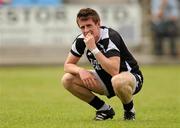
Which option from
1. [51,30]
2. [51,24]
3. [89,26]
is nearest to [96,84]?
[89,26]

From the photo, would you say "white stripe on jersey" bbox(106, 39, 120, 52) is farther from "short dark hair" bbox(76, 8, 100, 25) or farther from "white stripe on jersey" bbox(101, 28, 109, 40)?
"short dark hair" bbox(76, 8, 100, 25)

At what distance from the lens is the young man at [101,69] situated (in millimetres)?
9812

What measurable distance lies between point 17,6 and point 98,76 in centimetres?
1627

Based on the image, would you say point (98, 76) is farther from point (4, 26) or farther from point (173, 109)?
point (4, 26)

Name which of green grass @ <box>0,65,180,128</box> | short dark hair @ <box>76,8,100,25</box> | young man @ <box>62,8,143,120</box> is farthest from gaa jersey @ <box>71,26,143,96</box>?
green grass @ <box>0,65,180,128</box>

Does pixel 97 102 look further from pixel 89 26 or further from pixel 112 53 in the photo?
pixel 89 26

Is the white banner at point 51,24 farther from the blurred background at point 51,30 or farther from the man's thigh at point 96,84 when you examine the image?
the man's thigh at point 96,84

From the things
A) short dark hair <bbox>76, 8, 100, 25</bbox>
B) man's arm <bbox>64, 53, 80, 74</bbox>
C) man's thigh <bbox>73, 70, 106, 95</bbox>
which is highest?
short dark hair <bbox>76, 8, 100, 25</bbox>

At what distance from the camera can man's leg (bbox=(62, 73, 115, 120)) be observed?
33.8 ft

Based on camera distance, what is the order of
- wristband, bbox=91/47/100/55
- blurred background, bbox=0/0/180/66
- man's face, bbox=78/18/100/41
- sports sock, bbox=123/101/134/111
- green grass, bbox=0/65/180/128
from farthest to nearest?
1. blurred background, bbox=0/0/180/66
2. sports sock, bbox=123/101/134/111
3. green grass, bbox=0/65/180/128
4. man's face, bbox=78/18/100/41
5. wristband, bbox=91/47/100/55

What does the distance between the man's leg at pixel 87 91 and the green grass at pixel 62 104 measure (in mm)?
147

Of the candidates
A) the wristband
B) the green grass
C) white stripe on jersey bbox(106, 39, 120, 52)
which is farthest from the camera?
the green grass

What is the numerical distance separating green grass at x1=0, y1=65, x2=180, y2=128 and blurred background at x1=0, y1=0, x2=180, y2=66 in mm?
3413

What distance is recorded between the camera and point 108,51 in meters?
9.93
